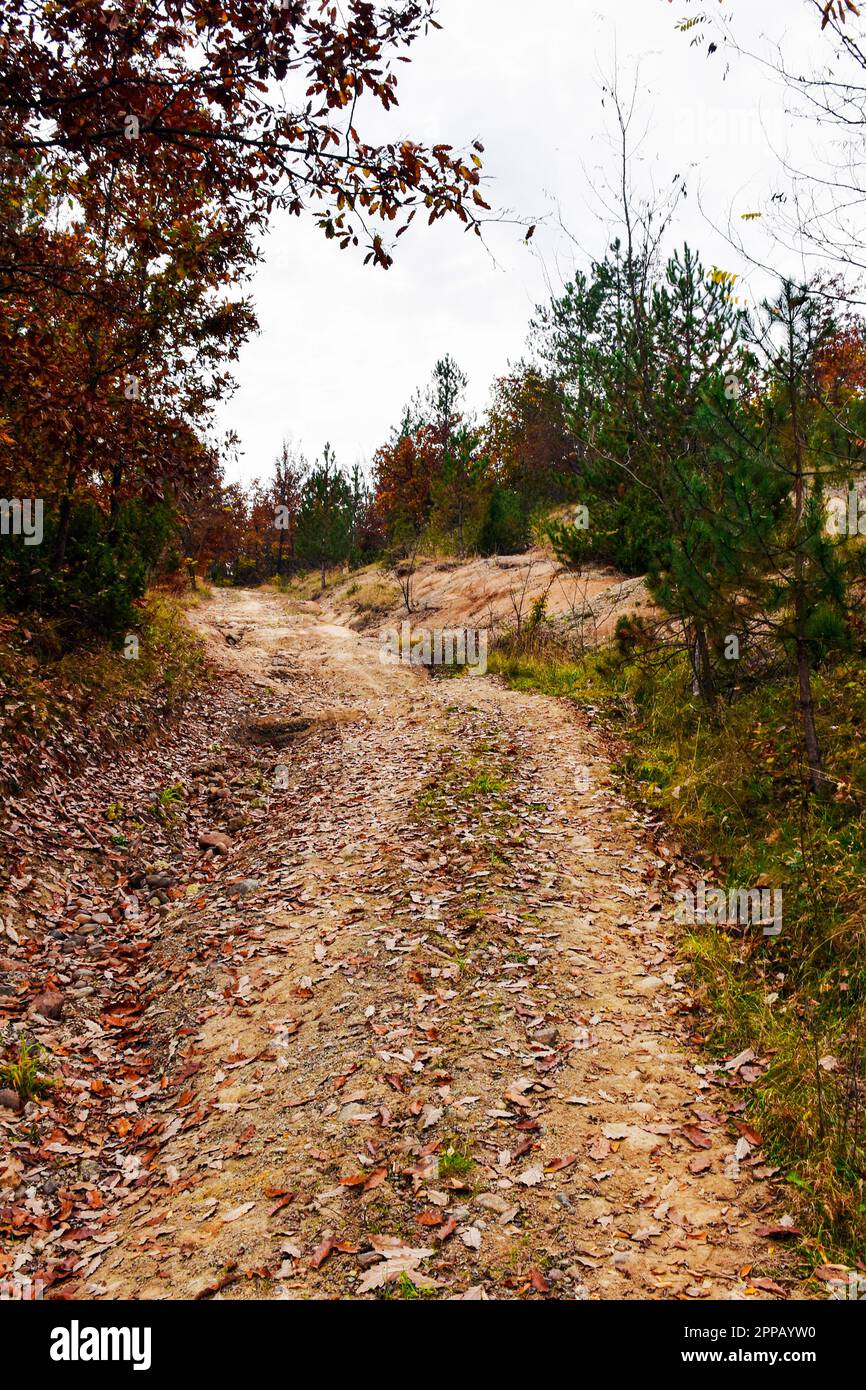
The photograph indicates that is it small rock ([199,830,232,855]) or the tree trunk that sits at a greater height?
the tree trunk

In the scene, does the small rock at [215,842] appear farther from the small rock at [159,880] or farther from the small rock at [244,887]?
the small rock at [244,887]

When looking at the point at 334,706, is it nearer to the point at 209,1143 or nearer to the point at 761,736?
the point at 761,736

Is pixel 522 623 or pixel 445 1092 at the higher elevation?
pixel 522 623

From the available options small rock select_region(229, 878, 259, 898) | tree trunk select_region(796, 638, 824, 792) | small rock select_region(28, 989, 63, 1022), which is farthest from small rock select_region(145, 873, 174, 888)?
tree trunk select_region(796, 638, 824, 792)

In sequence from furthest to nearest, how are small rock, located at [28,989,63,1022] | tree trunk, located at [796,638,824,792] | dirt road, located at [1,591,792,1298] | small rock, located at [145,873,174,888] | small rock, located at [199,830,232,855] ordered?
small rock, located at [199,830,232,855] → small rock, located at [145,873,174,888] → tree trunk, located at [796,638,824,792] → small rock, located at [28,989,63,1022] → dirt road, located at [1,591,792,1298]

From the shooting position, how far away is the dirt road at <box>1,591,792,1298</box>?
3457 millimetres

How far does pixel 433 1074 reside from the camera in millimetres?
4668

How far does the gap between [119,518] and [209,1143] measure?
1224 centimetres

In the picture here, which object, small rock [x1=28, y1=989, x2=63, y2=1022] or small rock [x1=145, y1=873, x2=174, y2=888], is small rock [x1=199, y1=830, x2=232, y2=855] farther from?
small rock [x1=28, y1=989, x2=63, y2=1022]

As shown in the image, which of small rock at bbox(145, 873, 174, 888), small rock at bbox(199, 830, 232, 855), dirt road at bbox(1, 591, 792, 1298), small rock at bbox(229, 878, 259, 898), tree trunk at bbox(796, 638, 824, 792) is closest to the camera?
dirt road at bbox(1, 591, 792, 1298)

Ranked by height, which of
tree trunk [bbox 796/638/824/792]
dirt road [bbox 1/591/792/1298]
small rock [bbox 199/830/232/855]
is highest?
tree trunk [bbox 796/638/824/792]

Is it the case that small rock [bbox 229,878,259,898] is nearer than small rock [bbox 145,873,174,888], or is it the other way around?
small rock [bbox 229,878,259,898]

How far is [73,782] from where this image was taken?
334 inches
